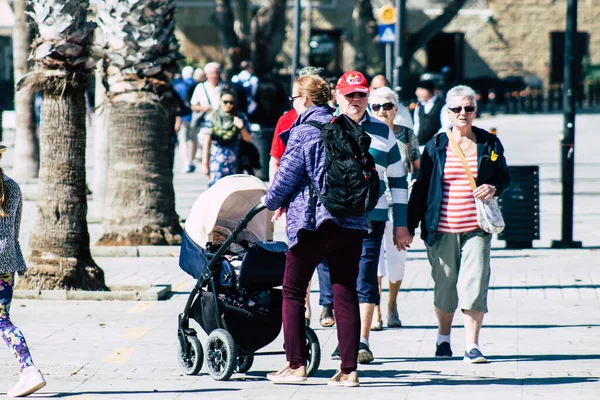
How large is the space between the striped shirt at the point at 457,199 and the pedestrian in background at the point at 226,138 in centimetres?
544

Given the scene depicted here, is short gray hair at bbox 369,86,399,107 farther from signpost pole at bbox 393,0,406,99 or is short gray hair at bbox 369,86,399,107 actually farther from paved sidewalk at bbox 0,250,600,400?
signpost pole at bbox 393,0,406,99

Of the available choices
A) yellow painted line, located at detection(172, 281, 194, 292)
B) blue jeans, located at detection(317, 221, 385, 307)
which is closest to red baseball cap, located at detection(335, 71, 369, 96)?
blue jeans, located at detection(317, 221, 385, 307)

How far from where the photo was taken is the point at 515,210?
1296cm

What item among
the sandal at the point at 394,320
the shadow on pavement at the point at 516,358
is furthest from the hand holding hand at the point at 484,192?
the sandal at the point at 394,320

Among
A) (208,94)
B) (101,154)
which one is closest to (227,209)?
(101,154)

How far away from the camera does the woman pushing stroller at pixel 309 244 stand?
22.0ft

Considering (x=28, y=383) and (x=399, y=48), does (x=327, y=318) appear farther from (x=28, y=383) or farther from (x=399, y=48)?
(x=399, y=48)

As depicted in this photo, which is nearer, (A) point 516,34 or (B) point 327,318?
(B) point 327,318

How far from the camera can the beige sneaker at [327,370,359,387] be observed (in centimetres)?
688

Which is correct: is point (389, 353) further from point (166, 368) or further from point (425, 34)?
point (425, 34)

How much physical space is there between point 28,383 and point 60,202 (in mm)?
3838

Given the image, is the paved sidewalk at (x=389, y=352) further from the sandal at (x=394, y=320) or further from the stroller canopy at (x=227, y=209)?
the stroller canopy at (x=227, y=209)

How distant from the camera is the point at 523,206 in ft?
42.4

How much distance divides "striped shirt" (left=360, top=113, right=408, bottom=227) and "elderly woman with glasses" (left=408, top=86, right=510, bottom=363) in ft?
0.36
